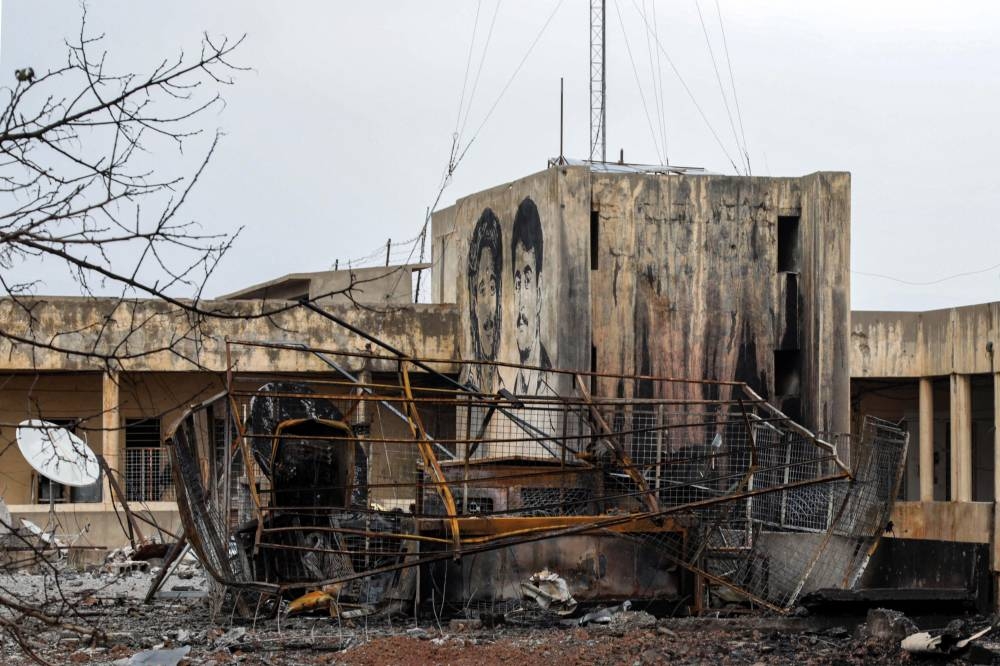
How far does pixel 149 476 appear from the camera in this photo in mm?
23922

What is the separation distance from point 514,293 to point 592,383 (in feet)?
7.56

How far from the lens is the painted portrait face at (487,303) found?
20.6 meters

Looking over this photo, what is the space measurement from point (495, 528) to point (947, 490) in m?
17.5

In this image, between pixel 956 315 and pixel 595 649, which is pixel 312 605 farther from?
pixel 956 315

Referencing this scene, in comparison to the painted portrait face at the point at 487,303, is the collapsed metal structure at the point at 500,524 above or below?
below

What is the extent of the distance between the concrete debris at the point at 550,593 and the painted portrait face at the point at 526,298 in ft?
24.8

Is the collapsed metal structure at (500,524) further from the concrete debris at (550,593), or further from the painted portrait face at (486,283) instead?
the painted portrait face at (486,283)

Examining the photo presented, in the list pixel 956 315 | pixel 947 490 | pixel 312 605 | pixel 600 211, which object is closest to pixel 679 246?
pixel 600 211

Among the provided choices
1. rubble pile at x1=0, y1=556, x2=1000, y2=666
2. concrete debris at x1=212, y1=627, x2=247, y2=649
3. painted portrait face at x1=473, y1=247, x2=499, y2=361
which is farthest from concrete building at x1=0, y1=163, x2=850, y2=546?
concrete debris at x1=212, y1=627, x2=247, y2=649

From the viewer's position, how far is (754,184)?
18.7 metres

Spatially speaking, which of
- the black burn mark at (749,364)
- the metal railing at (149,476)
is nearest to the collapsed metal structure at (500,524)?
the black burn mark at (749,364)

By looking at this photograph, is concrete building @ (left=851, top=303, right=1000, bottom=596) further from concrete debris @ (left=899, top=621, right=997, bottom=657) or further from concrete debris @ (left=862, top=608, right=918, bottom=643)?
concrete debris @ (left=899, top=621, right=997, bottom=657)

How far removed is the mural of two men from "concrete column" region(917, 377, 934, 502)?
8246mm

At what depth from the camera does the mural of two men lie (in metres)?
18.8
